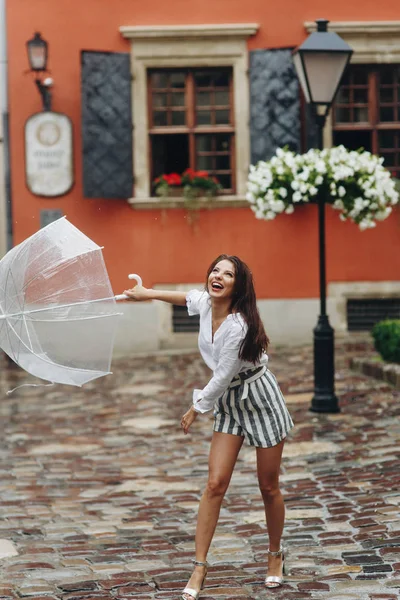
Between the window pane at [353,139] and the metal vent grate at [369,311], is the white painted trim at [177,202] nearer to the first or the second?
the window pane at [353,139]

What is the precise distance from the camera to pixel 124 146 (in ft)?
44.5

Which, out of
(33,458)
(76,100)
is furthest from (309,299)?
(33,458)

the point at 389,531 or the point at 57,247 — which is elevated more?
the point at 57,247

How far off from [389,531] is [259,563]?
79cm

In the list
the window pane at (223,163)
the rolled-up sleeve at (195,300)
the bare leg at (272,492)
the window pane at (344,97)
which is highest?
the window pane at (344,97)

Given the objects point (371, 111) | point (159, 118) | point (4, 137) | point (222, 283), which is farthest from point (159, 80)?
point (222, 283)

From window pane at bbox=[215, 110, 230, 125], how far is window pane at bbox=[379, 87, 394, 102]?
6.42ft

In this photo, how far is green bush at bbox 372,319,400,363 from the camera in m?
10.5

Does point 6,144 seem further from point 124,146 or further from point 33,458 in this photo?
point 33,458

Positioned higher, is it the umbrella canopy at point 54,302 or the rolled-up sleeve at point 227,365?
the umbrella canopy at point 54,302

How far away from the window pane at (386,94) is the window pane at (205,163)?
229 centimetres

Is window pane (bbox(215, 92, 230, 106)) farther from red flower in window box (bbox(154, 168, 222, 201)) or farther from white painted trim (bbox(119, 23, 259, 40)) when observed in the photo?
red flower in window box (bbox(154, 168, 222, 201))

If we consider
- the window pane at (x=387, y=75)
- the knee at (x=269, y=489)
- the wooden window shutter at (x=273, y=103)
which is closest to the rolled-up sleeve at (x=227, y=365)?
the knee at (x=269, y=489)

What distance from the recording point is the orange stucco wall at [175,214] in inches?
541
